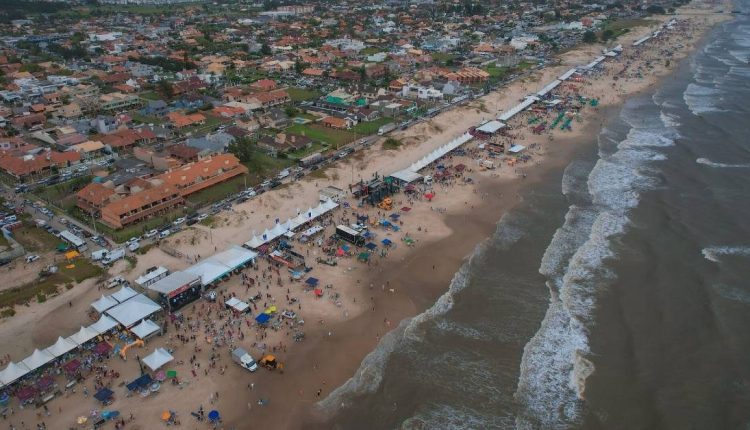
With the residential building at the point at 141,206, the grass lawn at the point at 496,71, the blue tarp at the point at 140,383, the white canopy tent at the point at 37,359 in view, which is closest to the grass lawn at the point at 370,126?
the residential building at the point at 141,206

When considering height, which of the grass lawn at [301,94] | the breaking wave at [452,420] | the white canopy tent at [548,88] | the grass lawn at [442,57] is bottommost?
the grass lawn at [442,57]

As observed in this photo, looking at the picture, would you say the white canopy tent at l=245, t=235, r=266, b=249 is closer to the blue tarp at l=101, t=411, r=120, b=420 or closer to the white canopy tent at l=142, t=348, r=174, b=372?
the white canopy tent at l=142, t=348, r=174, b=372

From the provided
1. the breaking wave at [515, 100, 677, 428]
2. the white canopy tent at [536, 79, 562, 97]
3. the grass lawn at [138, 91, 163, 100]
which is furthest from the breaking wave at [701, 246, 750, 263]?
the grass lawn at [138, 91, 163, 100]

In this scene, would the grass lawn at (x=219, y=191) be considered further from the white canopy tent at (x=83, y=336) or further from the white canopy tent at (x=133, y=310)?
the white canopy tent at (x=83, y=336)

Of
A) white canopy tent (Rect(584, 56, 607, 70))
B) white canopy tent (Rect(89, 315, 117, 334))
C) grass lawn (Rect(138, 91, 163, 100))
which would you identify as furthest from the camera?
white canopy tent (Rect(584, 56, 607, 70))

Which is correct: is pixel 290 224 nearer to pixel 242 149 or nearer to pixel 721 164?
pixel 242 149

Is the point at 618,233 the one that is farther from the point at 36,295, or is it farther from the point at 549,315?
the point at 36,295

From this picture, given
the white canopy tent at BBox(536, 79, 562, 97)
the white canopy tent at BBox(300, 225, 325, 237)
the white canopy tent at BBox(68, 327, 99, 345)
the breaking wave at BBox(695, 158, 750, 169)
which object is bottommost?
the white canopy tent at BBox(536, 79, 562, 97)

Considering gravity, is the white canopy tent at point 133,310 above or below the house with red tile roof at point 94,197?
above
